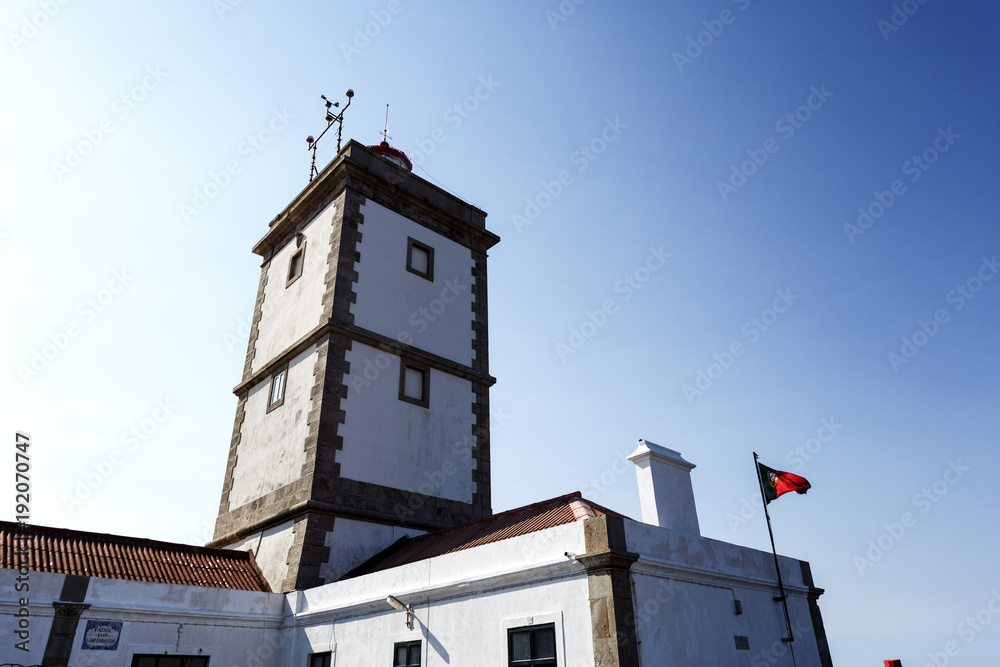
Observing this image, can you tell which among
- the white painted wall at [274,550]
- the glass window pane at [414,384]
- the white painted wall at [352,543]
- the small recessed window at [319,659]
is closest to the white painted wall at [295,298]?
the glass window pane at [414,384]

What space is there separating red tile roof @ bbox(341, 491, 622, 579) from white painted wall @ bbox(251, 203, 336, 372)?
570 centimetres

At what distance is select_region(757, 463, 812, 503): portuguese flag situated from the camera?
11.2m

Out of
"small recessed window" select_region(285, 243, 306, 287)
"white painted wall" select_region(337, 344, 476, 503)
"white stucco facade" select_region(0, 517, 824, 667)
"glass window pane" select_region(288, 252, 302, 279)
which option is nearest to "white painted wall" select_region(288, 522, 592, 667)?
"white stucco facade" select_region(0, 517, 824, 667)

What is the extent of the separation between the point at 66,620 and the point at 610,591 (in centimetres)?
849

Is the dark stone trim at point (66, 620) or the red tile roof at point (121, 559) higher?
the red tile roof at point (121, 559)

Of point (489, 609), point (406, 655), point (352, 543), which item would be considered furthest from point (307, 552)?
point (489, 609)

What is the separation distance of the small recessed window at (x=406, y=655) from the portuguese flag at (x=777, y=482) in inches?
249

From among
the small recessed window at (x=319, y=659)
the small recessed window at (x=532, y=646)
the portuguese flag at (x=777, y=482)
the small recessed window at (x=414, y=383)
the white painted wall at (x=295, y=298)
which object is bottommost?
the small recessed window at (x=532, y=646)

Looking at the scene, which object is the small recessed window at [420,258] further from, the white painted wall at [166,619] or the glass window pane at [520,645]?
the glass window pane at [520,645]

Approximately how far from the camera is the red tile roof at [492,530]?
1033 cm

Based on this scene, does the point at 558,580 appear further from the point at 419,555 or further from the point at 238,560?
the point at 238,560

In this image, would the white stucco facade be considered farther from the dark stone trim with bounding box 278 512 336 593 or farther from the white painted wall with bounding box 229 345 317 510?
the white painted wall with bounding box 229 345 317 510

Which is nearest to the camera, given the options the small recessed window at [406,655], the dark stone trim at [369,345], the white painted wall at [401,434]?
the small recessed window at [406,655]

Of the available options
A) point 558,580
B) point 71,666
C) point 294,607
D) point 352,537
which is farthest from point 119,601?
point 558,580
